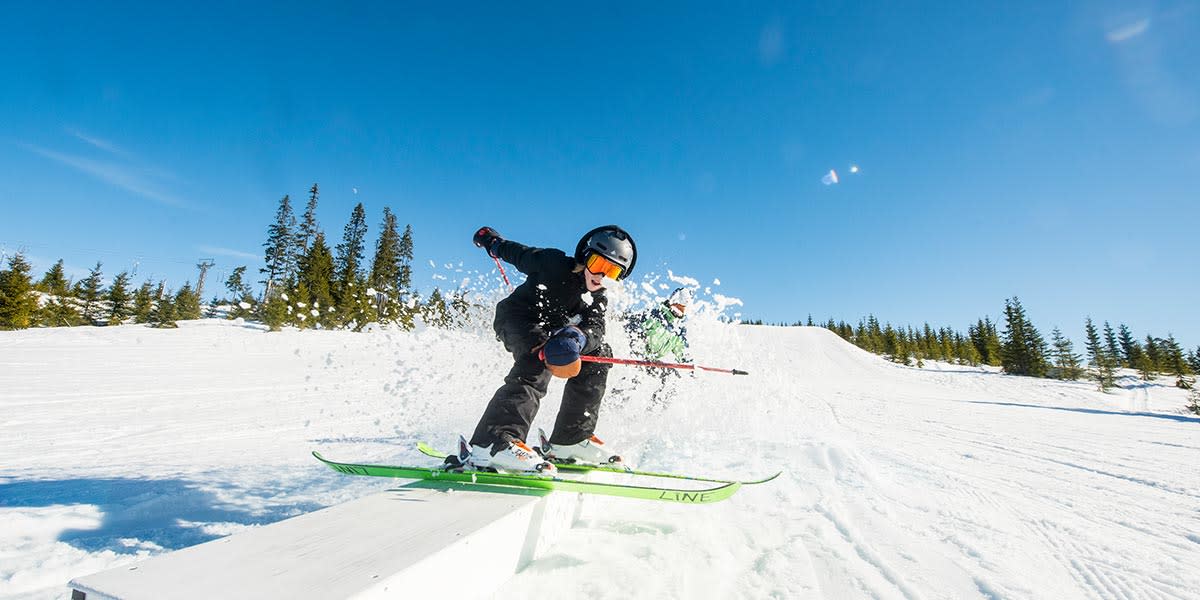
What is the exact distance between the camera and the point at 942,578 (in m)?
1.90

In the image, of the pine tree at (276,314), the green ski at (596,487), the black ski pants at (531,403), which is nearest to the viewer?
the green ski at (596,487)

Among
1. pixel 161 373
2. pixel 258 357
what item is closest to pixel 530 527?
pixel 161 373

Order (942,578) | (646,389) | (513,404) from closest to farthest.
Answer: (942,578) → (513,404) → (646,389)

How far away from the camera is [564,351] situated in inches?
116

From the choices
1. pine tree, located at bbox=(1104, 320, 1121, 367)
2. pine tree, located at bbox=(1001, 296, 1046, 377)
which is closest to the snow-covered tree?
pine tree, located at bbox=(1001, 296, 1046, 377)

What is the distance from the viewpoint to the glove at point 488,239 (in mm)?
4031

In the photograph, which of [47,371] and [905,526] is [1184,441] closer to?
[905,526]

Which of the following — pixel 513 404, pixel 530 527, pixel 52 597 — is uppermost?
pixel 513 404

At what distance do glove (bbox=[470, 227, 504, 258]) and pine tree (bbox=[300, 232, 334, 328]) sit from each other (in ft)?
121

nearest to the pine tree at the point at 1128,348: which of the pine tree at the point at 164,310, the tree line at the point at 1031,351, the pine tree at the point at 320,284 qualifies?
the tree line at the point at 1031,351

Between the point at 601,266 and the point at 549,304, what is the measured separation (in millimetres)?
509

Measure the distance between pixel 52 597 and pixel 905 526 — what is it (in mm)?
3792

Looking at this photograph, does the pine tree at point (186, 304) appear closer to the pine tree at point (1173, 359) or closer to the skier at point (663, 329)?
the skier at point (663, 329)

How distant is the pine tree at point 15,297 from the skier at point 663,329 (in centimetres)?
3994
